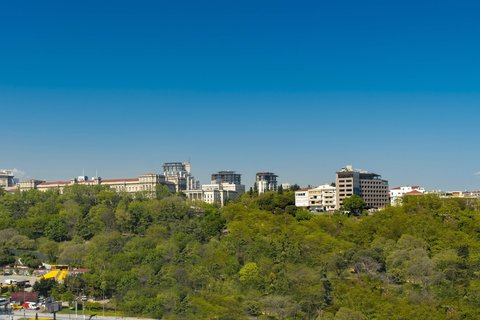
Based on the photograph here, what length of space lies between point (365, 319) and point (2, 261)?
27.3m

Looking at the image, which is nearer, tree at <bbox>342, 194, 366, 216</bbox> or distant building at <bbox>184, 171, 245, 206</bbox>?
tree at <bbox>342, 194, 366, 216</bbox>

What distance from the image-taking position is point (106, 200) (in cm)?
5516

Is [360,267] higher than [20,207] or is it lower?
lower

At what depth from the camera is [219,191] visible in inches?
3561

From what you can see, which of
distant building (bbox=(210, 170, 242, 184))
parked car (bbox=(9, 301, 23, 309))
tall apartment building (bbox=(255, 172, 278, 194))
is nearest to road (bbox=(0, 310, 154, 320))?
parked car (bbox=(9, 301, 23, 309))

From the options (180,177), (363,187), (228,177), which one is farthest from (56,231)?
(228,177)

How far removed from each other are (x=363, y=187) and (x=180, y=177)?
42578mm

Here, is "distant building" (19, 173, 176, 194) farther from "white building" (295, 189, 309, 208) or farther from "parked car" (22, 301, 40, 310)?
"parked car" (22, 301, 40, 310)

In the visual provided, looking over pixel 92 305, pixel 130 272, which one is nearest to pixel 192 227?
pixel 130 272

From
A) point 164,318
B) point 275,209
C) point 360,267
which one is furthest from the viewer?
point 275,209

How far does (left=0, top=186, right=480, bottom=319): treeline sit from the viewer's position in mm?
29250

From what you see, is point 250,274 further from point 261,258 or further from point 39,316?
point 39,316

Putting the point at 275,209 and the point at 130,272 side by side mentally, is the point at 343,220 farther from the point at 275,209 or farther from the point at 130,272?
the point at 130,272

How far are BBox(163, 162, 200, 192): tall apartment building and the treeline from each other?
43576mm
